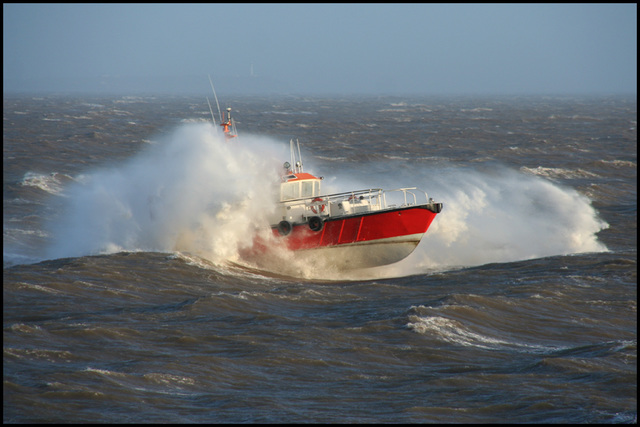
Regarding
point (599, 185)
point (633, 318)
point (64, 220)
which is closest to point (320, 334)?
point (633, 318)

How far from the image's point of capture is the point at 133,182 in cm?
2331

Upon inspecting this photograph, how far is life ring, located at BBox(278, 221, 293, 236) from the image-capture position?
20.5 m

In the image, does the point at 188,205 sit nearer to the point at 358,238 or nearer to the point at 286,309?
the point at 358,238

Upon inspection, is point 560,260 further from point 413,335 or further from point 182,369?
point 182,369

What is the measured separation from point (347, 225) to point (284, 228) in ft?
5.88

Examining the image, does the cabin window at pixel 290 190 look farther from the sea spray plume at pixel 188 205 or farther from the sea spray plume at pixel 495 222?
the sea spray plume at pixel 495 222

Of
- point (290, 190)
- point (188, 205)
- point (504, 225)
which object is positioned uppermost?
point (290, 190)

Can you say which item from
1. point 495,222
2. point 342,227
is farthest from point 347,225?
point 495,222

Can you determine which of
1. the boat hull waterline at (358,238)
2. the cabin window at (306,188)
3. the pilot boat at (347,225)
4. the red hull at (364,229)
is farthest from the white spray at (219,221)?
the cabin window at (306,188)

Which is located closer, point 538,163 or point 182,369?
point 182,369

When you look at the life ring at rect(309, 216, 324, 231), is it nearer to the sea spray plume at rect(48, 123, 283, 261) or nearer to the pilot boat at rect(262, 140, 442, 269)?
the pilot boat at rect(262, 140, 442, 269)

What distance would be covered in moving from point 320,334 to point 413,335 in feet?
6.00

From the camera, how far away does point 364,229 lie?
67.1ft

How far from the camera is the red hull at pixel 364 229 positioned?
66.5 ft
